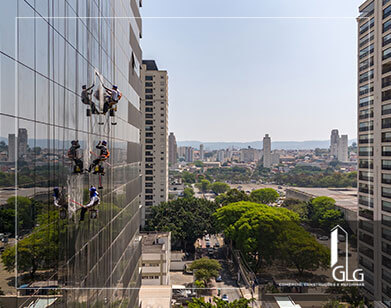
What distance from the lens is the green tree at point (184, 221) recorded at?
10266 mm

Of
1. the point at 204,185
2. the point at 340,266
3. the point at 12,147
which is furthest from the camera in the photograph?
the point at 204,185

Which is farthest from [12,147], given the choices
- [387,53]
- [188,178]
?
[188,178]

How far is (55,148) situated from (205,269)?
20.9ft

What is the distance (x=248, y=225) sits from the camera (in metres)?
7.70

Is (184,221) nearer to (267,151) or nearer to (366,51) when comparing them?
(267,151)

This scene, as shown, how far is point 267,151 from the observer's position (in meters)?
6.93

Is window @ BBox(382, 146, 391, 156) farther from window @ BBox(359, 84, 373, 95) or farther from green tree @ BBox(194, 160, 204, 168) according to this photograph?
green tree @ BBox(194, 160, 204, 168)

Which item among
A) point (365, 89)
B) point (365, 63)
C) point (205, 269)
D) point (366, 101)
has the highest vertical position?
point (365, 63)

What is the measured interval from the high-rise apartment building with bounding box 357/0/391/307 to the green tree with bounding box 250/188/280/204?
414 centimetres

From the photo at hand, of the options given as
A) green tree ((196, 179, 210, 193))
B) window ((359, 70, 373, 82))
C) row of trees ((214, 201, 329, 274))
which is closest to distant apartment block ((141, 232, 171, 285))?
row of trees ((214, 201, 329, 274))

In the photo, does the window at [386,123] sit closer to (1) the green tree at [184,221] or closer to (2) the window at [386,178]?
(2) the window at [386,178]

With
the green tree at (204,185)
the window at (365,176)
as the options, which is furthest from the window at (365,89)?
the green tree at (204,185)

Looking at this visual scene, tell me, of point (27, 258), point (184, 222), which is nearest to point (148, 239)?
point (184, 222)

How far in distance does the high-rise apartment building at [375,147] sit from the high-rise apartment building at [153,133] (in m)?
8.83
